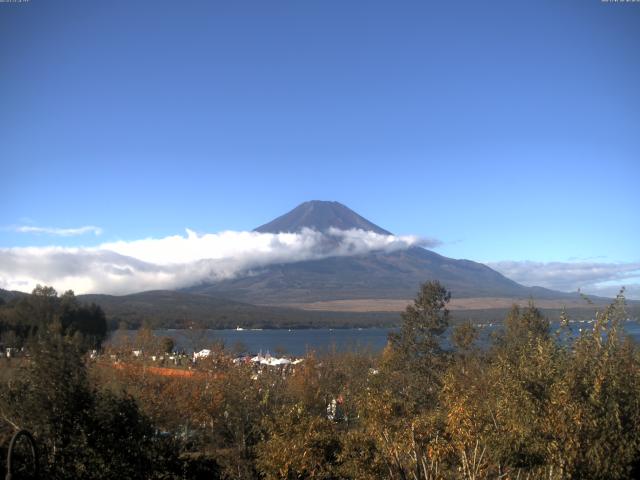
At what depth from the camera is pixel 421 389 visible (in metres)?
27.2

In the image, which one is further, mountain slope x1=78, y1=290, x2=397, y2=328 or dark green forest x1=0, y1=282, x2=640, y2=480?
mountain slope x1=78, y1=290, x2=397, y2=328

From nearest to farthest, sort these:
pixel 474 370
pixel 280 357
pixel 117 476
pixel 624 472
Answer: pixel 624 472 → pixel 117 476 → pixel 474 370 → pixel 280 357

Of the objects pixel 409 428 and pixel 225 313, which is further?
pixel 225 313

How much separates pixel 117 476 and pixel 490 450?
7020 millimetres

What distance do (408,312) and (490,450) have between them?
22509mm

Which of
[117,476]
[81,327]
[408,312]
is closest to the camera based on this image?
[117,476]

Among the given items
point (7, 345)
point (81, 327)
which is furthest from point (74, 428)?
point (81, 327)

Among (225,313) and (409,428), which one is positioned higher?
(409,428)

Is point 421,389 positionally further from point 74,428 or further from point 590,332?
point 74,428

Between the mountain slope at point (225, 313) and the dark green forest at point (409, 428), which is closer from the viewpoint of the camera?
the dark green forest at point (409, 428)

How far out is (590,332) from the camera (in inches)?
503

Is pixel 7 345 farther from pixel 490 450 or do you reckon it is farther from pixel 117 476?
pixel 490 450

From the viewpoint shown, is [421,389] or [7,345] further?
[7,345]

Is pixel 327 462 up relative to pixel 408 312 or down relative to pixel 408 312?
down
